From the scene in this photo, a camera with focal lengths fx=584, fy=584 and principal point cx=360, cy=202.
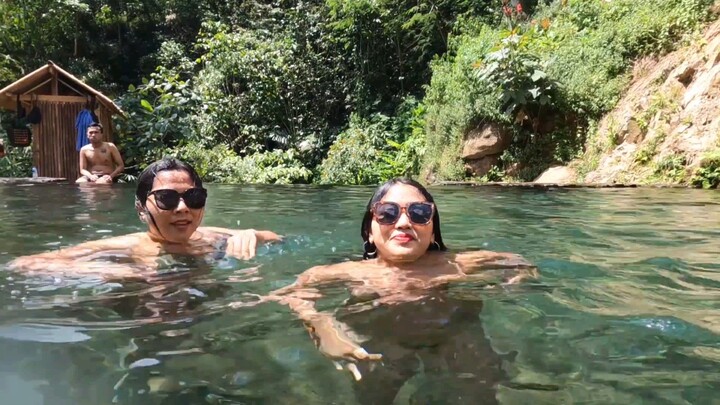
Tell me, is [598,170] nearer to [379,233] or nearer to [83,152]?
[379,233]

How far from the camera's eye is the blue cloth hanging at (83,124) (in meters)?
11.9

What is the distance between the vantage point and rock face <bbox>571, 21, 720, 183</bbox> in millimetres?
8352

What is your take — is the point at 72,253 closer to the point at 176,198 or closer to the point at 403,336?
the point at 176,198

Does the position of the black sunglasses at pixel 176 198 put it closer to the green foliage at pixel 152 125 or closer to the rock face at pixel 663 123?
the rock face at pixel 663 123

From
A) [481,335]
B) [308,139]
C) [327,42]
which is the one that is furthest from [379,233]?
[327,42]

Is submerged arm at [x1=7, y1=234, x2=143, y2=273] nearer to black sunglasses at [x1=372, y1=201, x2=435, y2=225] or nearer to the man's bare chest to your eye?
black sunglasses at [x1=372, y1=201, x2=435, y2=225]

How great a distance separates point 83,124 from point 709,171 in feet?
36.8

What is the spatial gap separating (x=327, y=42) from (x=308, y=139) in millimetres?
3331

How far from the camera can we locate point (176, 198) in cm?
341

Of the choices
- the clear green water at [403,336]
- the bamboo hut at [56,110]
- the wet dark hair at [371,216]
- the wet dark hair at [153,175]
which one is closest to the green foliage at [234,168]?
the bamboo hut at [56,110]

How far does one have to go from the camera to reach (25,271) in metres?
3.31

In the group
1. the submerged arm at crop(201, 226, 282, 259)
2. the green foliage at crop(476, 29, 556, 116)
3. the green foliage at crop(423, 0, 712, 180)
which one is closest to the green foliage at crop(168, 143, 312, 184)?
the green foliage at crop(423, 0, 712, 180)

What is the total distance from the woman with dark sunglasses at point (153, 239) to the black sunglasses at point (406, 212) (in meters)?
1.12

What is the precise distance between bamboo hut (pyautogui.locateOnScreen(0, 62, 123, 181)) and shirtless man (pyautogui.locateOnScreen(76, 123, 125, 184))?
264cm
